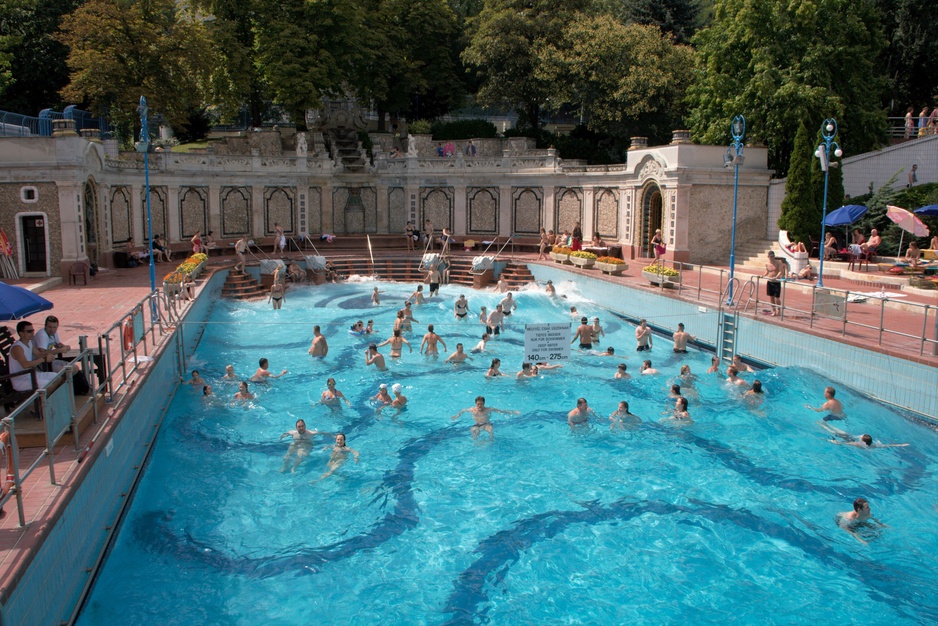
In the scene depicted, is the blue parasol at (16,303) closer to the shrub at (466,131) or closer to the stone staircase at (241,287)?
the stone staircase at (241,287)

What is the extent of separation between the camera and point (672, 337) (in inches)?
906

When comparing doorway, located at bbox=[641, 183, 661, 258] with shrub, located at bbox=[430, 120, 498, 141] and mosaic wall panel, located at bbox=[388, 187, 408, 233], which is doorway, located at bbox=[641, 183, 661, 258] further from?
shrub, located at bbox=[430, 120, 498, 141]

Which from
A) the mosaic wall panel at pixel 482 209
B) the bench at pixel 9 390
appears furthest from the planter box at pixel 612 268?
the bench at pixel 9 390

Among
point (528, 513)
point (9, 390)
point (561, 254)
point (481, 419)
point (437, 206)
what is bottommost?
point (528, 513)

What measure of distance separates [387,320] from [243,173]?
14.6m

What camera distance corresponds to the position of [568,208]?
36875 mm

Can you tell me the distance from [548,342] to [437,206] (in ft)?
81.1

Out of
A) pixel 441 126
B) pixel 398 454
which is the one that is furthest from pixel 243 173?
pixel 398 454

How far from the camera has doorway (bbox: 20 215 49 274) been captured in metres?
25.3

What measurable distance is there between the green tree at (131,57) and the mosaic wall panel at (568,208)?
17.5 metres

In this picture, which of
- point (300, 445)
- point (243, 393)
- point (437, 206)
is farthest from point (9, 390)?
point (437, 206)

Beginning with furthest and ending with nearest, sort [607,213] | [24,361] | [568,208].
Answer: [568,208] < [607,213] < [24,361]

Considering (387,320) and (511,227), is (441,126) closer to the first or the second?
(511,227)

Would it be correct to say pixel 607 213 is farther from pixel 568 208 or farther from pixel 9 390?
pixel 9 390
